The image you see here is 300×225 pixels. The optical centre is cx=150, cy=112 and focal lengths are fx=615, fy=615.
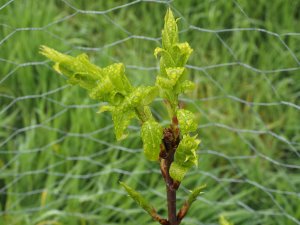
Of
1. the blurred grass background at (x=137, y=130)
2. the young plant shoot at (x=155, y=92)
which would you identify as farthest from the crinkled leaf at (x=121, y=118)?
the blurred grass background at (x=137, y=130)

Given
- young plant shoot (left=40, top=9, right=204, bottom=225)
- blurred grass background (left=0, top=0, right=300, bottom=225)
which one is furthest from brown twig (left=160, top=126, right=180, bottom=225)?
blurred grass background (left=0, top=0, right=300, bottom=225)

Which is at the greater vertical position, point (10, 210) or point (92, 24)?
point (92, 24)

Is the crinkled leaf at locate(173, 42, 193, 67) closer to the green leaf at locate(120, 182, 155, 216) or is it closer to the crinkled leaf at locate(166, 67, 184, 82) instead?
the crinkled leaf at locate(166, 67, 184, 82)

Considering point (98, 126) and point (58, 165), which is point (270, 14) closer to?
point (98, 126)

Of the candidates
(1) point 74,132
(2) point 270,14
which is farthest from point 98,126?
(2) point 270,14

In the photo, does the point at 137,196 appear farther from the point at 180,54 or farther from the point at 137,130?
the point at 137,130

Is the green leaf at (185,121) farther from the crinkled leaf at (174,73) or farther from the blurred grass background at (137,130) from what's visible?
the blurred grass background at (137,130)

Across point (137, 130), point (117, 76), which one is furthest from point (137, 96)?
point (137, 130)
